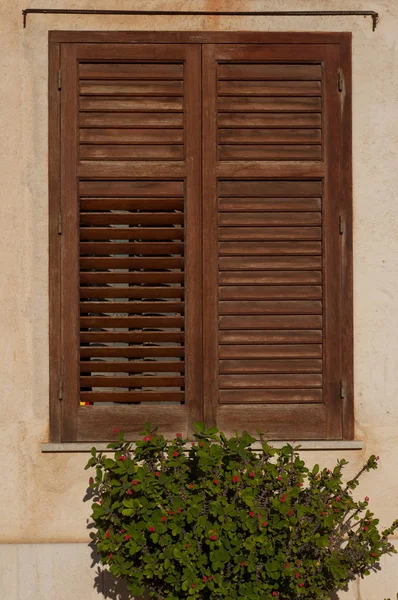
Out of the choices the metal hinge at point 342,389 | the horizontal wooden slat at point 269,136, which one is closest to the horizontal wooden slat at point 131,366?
the metal hinge at point 342,389

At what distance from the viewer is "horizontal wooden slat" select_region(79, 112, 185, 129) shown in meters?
4.52

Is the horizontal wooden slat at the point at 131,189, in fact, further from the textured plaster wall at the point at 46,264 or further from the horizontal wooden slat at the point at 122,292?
the horizontal wooden slat at the point at 122,292

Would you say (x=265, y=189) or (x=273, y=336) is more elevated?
(x=265, y=189)

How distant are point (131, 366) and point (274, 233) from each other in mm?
1055

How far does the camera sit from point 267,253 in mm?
4539

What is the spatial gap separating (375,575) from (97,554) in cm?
148

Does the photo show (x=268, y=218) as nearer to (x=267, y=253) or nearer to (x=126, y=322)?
(x=267, y=253)

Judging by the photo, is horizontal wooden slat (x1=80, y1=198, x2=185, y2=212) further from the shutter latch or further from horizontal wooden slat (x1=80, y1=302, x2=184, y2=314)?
the shutter latch

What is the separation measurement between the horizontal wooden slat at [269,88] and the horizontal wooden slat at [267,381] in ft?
5.02

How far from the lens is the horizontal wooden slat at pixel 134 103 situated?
4.53m

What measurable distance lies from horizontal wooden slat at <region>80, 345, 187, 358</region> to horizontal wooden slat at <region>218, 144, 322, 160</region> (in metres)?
1.08

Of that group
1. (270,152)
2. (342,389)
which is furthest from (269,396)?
(270,152)

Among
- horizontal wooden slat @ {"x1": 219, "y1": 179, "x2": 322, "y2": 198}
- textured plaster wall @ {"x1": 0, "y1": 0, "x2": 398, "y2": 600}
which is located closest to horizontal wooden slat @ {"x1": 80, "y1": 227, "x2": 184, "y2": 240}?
textured plaster wall @ {"x1": 0, "y1": 0, "x2": 398, "y2": 600}

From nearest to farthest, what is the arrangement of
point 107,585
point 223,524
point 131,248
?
point 223,524
point 107,585
point 131,248
